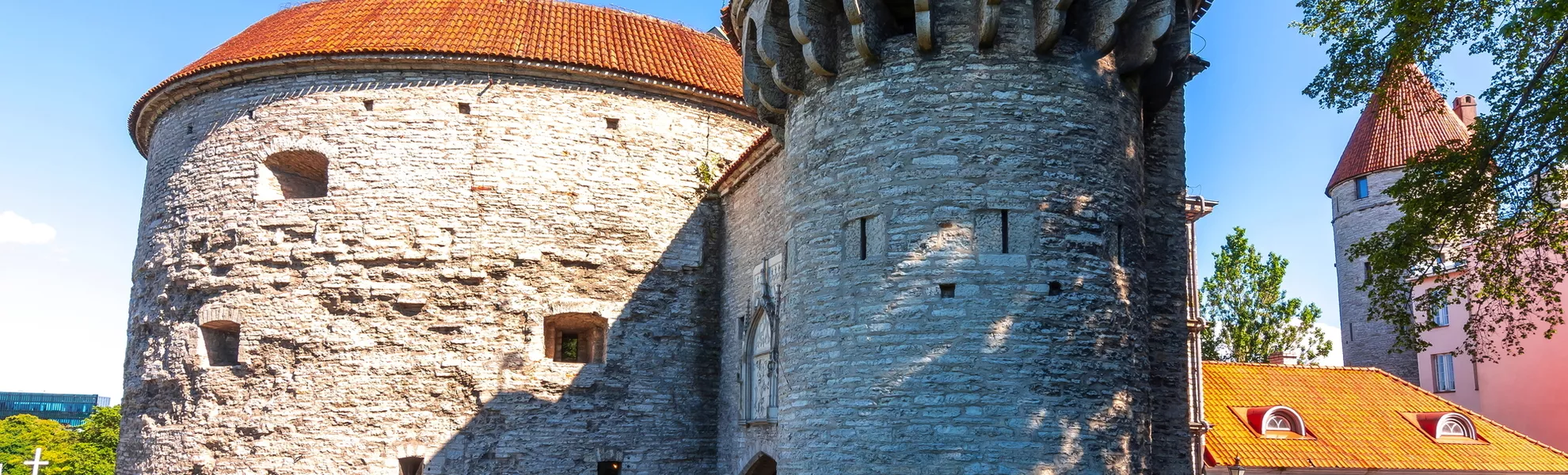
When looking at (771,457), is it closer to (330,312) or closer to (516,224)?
(516,224)

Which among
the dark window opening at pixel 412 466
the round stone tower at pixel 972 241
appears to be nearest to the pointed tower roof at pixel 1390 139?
the round stone tower at pixel 972 241

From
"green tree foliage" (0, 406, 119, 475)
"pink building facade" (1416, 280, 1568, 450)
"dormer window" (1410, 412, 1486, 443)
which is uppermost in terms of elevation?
"pink building facade" (1416, 280, 1568, 450)

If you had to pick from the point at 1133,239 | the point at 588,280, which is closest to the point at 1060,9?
the point at 1133,239

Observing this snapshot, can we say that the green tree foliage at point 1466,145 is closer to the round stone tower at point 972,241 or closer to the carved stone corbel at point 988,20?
the round stone tower at point 972,241

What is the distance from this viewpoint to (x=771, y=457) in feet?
45.0

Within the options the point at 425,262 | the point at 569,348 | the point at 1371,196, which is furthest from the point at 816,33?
the point at 1371,196

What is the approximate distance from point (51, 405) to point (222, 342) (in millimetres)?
86528

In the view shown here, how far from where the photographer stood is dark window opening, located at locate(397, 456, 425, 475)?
14922 millimetres

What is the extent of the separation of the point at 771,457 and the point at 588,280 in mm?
3795

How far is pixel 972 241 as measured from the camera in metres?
9.45

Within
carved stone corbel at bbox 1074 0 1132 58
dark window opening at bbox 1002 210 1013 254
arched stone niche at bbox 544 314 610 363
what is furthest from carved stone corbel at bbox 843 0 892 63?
arched stone niche at bbox 544 314 610 363

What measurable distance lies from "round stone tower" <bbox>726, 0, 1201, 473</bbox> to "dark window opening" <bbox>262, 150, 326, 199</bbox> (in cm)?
843

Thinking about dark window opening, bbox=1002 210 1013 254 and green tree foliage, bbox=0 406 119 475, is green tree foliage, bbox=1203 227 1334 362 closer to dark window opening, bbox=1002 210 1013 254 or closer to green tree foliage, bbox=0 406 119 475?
dark window opening, bbox=1002 210 1013 254

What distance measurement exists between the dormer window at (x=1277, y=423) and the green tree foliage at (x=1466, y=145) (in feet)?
26.2
